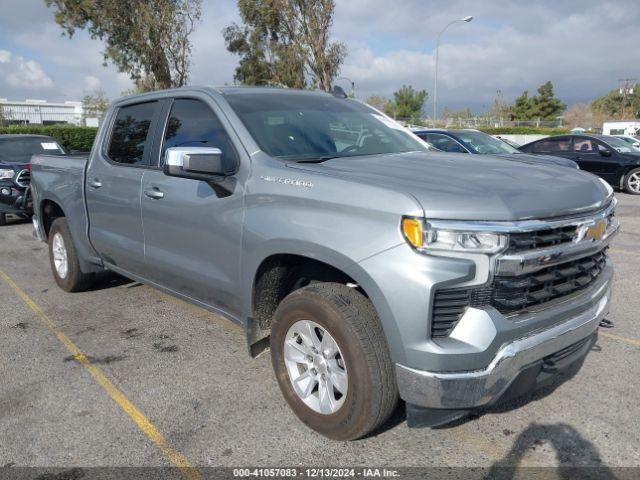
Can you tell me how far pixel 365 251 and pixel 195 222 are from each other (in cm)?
147

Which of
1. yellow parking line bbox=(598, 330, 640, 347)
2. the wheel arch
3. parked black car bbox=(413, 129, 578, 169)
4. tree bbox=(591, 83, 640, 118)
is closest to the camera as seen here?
the wheel arch

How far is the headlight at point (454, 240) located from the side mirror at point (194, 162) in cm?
133

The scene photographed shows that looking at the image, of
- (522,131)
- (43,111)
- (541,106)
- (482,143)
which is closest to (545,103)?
(541,106)

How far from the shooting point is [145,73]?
28.9 metres

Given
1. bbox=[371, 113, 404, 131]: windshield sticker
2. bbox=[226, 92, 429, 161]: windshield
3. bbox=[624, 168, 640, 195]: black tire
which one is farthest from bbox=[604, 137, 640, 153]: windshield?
bbox=[226, 92, 429, 161]: windshield

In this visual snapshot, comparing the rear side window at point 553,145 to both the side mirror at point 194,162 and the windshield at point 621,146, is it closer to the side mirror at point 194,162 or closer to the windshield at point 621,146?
the windshield at point 621,146

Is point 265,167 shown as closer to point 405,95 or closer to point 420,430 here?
point 420,430

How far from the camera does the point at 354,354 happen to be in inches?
105

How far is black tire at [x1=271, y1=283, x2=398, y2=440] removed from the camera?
8.70ft

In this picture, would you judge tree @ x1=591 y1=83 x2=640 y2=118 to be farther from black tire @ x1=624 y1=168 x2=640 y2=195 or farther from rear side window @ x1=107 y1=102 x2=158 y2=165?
rear side window @ x1=107 y1=102 x2=158 y2=165

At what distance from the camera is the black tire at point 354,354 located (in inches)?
104

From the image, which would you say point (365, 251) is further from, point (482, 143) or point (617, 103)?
point (617, 103)

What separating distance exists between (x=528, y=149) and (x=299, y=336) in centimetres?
1376

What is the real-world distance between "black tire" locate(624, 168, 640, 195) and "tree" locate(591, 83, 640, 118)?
73039mm
